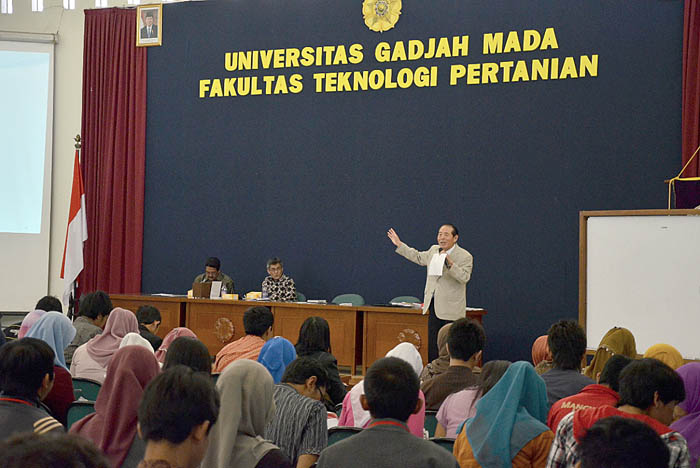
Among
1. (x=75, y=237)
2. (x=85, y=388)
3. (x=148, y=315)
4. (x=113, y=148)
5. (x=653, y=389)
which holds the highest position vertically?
(x=113, y=148)

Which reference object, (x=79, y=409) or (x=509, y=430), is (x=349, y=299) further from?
(x=509, y=430)

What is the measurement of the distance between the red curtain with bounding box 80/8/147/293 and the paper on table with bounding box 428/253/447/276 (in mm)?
4481

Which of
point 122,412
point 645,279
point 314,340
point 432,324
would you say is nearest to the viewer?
point 122,412

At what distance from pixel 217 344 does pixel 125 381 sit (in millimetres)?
5777

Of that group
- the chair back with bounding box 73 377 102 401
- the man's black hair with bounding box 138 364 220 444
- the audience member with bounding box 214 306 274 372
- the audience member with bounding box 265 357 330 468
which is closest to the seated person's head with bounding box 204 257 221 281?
the audience member with bounding box 214 306 274 372

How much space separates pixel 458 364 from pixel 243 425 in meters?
1.51

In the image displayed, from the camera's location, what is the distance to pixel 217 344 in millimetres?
7953

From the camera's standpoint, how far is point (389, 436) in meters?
1.83

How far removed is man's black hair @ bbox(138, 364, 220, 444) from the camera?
5.57 feet

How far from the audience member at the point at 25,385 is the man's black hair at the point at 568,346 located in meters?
2.05

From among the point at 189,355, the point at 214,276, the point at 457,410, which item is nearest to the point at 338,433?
the point at 457,410

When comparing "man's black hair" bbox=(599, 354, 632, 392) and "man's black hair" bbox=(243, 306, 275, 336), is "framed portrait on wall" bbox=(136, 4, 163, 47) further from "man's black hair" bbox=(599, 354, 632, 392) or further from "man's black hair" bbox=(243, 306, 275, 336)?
"man's black hair" bbox=(599, 354, 632, 392)

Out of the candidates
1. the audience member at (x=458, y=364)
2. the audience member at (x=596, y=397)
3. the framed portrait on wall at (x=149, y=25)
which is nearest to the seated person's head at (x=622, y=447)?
the audience member at (x=596, y=397)

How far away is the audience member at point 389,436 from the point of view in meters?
1.78
